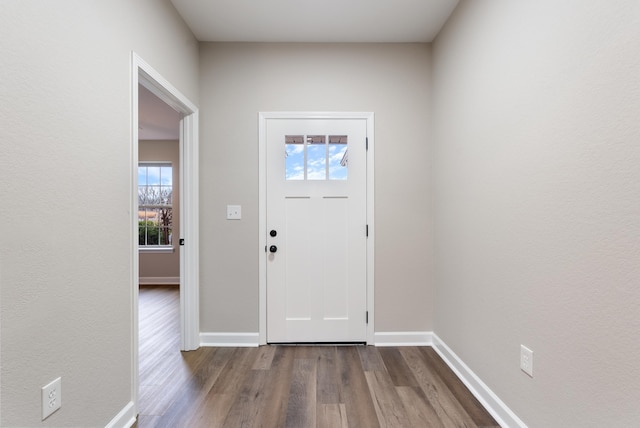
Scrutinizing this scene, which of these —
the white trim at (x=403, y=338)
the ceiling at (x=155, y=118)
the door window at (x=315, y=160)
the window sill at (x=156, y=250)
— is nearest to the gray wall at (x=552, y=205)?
the white trim at (x=403, y=338)

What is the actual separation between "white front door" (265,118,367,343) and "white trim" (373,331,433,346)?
0.51 ft

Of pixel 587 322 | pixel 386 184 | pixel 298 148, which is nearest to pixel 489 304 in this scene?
pixel 587 322

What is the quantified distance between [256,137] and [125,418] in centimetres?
214

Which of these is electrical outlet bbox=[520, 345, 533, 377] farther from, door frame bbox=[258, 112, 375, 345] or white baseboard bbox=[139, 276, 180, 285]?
white baseboard bbox=[139, 276, 180, 285]

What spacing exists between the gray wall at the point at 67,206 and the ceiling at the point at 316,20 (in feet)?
2.25

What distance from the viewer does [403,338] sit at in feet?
8.57

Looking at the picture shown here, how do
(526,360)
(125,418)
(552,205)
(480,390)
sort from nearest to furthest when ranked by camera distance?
(552,205), (526,360), (125,418), (480,390)

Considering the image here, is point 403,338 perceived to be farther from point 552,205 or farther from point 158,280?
point 158,280

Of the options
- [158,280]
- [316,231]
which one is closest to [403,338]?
[316,231]

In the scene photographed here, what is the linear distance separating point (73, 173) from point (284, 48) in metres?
2.02

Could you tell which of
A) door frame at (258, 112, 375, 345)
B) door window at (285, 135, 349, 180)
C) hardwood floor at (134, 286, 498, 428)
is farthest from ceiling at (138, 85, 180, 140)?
hardwood floor at (134, 286, 498, 428)

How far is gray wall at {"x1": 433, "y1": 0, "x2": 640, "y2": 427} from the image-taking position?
1012 mm

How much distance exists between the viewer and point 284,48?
2598 mm

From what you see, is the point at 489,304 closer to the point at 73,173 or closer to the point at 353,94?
the point at 353,94
